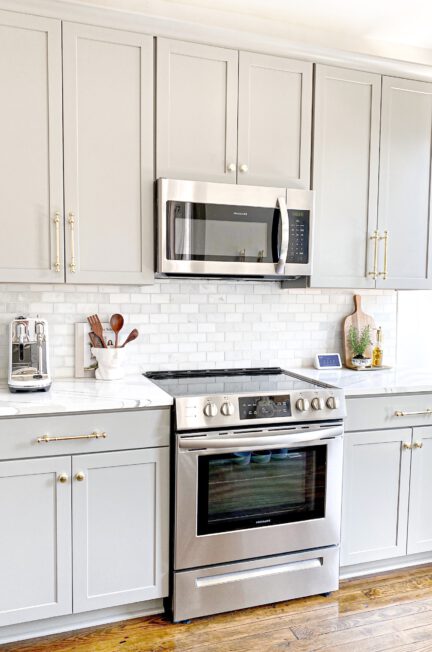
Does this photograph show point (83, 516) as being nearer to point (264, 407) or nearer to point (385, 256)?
point (264, 407)

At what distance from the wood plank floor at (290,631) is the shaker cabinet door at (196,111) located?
6.47 ft

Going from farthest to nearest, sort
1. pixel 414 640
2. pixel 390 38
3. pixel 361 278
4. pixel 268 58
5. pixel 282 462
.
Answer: pixel 390 38, pixel 361 278, pixel 268 58, pixel 282 462, pixel 414 640

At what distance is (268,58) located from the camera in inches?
105

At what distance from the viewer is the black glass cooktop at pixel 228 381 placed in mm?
2439

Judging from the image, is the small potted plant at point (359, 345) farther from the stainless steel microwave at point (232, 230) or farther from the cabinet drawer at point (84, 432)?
the cabinet drawer at point (84, 432)

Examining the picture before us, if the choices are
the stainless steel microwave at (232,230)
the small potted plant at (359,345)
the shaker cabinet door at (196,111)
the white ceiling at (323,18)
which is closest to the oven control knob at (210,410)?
the stainless steel microwave at (232,230)

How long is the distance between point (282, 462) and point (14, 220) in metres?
1.56

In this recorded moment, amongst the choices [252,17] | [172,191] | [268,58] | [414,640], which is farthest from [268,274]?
[414,640]

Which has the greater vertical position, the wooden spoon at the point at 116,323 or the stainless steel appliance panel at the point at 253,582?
the wooden spoon at the point at 116,323

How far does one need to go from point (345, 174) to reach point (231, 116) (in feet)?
2.26

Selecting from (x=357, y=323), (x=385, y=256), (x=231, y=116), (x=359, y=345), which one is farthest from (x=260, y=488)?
(x=231, y=116)

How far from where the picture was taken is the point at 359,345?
321 centimetres

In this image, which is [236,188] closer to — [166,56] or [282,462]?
[166,56]

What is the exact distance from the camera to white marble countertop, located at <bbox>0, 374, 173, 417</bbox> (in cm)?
209
